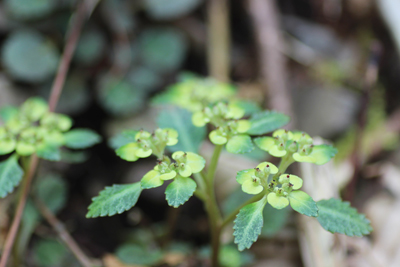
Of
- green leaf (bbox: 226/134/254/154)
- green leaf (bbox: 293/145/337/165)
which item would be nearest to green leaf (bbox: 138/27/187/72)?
green leaf (bbox: 226/134/254/154)

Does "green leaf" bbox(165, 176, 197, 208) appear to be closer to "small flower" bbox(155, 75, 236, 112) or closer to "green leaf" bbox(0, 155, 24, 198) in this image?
"green leaf" bbox(0, 155, 24, 198)

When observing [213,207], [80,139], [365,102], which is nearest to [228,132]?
[213,207]

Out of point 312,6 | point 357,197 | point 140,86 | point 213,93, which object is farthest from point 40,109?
point 312,6

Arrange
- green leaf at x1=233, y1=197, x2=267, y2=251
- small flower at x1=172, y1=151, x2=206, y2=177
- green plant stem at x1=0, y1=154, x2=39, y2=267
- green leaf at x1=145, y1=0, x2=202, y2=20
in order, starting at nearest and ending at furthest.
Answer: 1. green leaf at x1=233, y1=197, x2=267, y2=251
2. small flower at x1=172, y1=151, x2=206, y2=177
3. green plant stem at x1=0, y1=154, x2=39, y2=267
4. green leaf at x1=145, y1=0, x2=202, y2=20

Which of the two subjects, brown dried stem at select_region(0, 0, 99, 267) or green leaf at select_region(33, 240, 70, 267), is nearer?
brown dried stem at select_region(0, 0, 99, 267)

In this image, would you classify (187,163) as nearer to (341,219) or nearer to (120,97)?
(341,219)

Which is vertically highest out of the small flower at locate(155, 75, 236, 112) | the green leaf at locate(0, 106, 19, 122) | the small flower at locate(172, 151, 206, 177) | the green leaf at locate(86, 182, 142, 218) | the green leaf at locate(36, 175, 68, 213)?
the small flower at locate(172, 151, 206, 177)

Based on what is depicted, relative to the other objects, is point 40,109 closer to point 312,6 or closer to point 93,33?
point 93,33
